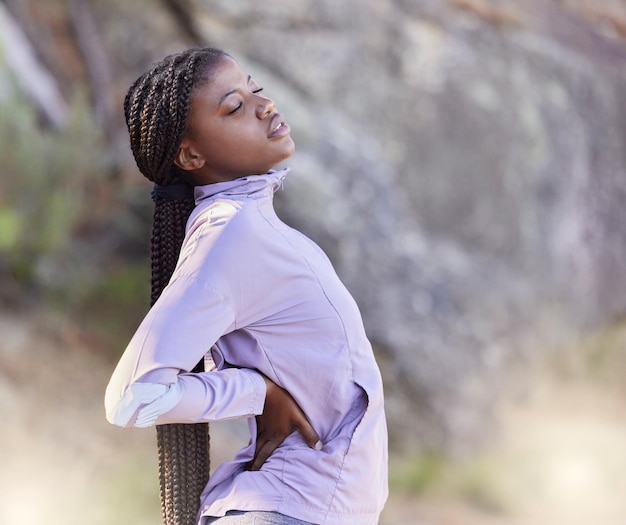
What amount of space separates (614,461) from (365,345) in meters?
4.52

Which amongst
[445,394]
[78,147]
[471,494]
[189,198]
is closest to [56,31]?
[78,147]

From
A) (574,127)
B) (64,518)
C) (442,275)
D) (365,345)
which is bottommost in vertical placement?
(64,518)

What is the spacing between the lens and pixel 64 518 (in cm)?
411

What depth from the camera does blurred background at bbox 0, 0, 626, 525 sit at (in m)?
4.97

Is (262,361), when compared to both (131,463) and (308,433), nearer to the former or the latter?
(308,433)

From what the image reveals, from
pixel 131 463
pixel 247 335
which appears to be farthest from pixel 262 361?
pixel 131 463

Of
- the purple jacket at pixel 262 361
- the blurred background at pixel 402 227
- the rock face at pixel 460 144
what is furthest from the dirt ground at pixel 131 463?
the purple jacket at pixel 262 361

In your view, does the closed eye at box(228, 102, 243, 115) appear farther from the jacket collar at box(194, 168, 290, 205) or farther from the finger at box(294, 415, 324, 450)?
the finger at box(294, 415, 324, 450)

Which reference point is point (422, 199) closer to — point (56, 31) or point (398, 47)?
point (398, 47)

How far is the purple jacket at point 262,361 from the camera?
146cm

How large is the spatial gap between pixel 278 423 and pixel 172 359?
0.85 ft

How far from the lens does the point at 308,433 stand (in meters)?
1.57

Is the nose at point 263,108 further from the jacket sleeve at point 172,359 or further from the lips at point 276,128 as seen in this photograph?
the jacket sleeve at point 172,359

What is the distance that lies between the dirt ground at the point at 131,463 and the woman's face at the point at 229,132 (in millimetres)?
2795
